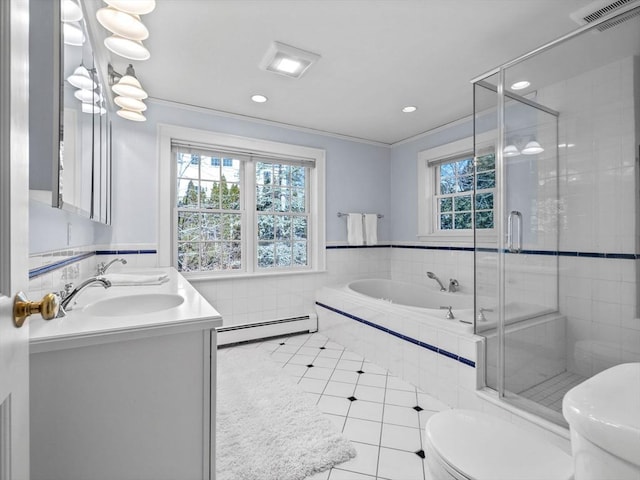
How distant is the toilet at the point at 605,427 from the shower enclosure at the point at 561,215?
1.14m

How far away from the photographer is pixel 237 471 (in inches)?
59.5

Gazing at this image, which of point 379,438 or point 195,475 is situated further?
point 379,438

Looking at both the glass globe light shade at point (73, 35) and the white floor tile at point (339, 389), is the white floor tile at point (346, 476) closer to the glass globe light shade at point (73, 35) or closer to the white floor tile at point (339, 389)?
the white floor tile at point (339, 389)

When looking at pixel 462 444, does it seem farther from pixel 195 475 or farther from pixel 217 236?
pixel 217 236

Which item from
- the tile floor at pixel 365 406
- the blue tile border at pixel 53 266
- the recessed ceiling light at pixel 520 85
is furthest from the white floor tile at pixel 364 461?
the recessed ceiling light at pixel 520 85

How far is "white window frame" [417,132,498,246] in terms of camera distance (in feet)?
11.1

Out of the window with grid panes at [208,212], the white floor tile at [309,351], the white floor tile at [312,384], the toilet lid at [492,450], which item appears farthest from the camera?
the window with grid panes at [208,212]

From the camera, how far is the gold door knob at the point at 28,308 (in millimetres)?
588

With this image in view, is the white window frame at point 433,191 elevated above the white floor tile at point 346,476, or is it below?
above

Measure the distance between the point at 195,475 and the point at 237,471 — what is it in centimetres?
45

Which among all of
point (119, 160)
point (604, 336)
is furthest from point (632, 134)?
point (119, 160)

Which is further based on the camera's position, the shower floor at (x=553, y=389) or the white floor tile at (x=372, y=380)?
the white floor tile at (x=372, y=380)

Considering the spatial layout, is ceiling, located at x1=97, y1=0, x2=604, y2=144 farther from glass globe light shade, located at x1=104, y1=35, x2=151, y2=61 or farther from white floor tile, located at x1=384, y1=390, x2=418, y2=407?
white floor tile, located at x1=384, y1=390, x2=418, y2=407

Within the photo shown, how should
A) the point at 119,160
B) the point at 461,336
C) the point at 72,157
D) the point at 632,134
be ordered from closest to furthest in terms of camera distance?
the point at 72,157, the point at 632,134, the point at 461,336, the point at 119,160
